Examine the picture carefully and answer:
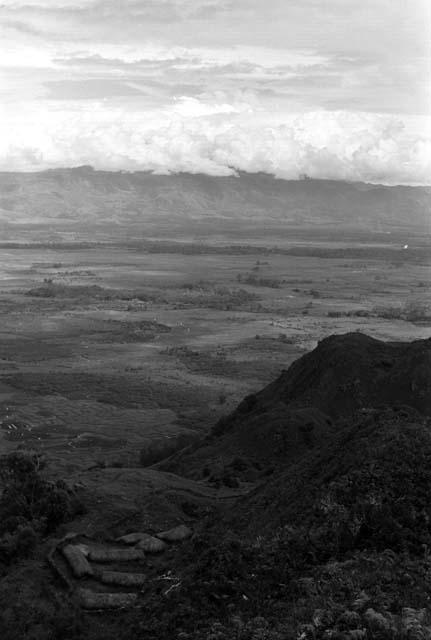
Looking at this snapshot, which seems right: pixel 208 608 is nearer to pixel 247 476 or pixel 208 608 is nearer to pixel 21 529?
pixel 21 529

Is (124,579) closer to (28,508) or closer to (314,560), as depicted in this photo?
(314,560)

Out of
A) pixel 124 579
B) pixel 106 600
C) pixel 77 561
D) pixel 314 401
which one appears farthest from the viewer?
pixel 314 401

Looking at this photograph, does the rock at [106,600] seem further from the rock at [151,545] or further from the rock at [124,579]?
Result: the rock at [151,545]

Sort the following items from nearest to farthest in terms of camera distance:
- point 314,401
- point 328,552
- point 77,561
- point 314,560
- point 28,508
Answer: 1. point 314,560
2. point 328,552
3. point 77,561
4. point 28,508
5. point 314,401

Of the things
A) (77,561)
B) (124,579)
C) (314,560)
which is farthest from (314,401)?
(314,560)

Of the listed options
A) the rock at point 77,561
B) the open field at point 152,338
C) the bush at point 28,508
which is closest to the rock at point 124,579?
the rock at point 77,561

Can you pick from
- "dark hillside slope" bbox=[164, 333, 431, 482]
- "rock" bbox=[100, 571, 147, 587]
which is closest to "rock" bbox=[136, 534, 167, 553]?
"rock" bbox=[100, 571, 147, 587]

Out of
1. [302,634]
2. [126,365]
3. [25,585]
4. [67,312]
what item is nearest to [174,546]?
[25,585]
